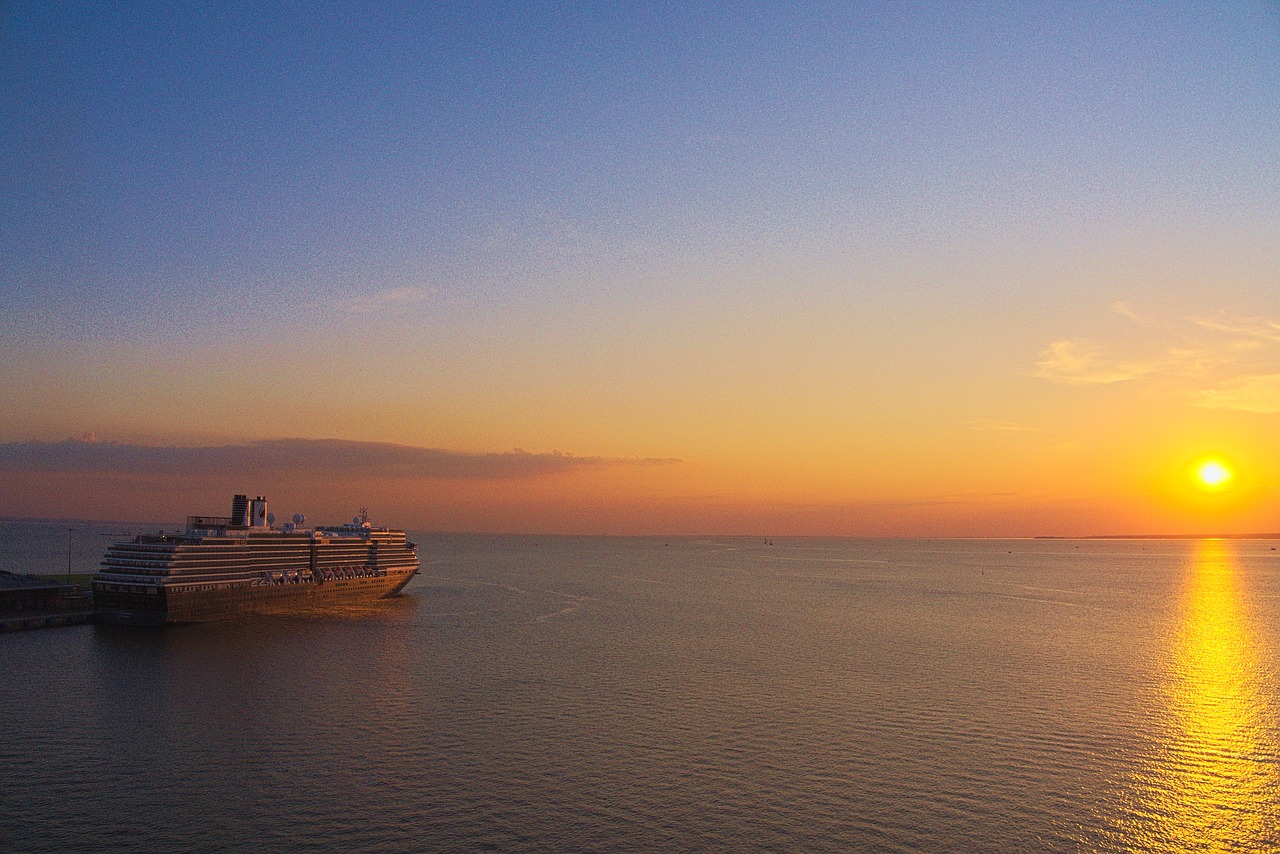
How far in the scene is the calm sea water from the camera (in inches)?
1255

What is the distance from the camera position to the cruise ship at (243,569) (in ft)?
279

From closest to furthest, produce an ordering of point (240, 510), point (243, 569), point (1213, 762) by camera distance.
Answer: point (1213, 762), point (243, 569), point (240, 510)

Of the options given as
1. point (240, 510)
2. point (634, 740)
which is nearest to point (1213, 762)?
point (634, 740)

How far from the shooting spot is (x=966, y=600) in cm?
12631

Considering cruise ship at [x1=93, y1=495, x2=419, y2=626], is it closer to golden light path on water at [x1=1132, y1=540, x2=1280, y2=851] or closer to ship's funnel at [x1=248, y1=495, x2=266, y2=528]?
ship's funnel at [x1=248, y1=495, x2=266, y2=528]

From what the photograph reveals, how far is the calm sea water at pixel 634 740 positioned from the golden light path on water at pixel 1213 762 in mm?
190

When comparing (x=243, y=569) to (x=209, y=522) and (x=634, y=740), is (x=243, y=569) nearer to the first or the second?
(x=209, y=522)

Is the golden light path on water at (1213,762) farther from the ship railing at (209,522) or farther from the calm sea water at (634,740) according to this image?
the ship railing at (209,522)

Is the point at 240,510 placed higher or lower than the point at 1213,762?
higher

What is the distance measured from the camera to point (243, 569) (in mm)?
98125

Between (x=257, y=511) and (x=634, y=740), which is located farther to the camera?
(x=257, y=511)

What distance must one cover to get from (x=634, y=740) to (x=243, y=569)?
71708 millimetres

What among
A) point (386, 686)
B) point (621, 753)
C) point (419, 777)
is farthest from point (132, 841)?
point (386, 686)

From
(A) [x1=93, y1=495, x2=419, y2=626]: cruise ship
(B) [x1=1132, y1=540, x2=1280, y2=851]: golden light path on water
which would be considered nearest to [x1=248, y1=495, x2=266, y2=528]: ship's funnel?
(A) [x1=93, y1=495, x2=419, y2=626]: cruise ship
